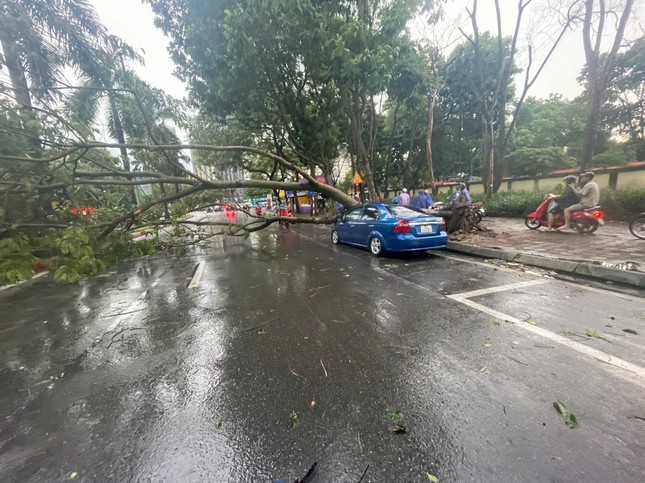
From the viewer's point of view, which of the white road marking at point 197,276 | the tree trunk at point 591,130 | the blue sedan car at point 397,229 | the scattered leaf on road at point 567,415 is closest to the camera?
the scattered leaf on road at point 567,415

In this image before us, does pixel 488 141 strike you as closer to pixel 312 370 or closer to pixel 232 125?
pixel 232 125

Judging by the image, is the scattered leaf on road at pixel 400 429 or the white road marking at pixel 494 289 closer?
the scattered leaf on road at pixel 400 429

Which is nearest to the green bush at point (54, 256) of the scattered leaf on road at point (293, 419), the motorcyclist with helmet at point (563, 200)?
the scattered leaf on road at point (293, 419)

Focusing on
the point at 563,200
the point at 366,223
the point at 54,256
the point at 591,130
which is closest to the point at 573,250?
the point at 563,200

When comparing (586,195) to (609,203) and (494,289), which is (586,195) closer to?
(609,203)

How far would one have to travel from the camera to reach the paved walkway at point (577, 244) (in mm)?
5488

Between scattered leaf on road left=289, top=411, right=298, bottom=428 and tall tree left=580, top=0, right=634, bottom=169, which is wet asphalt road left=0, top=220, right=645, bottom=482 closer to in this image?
scattered leaf on road left=289, top=411, right=298, bottom=428

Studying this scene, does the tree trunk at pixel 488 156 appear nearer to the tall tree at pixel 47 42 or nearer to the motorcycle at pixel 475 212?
the motorcycle at pixel 475 212

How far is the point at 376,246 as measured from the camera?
7.57 metres

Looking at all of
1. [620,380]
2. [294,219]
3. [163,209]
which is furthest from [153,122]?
[620,380]

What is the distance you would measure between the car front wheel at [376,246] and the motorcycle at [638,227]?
5928 millimetres

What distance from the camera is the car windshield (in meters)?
7.27

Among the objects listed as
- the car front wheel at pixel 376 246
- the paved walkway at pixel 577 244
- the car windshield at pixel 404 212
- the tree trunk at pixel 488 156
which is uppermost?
the tree trunk at pixel 488 156

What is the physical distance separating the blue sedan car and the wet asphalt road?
6.75 ft
